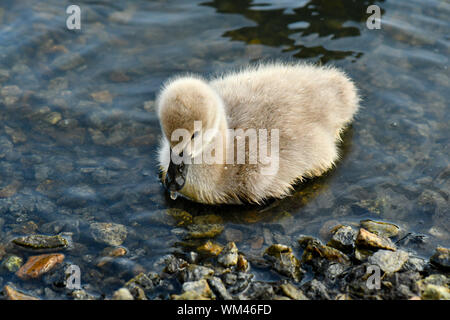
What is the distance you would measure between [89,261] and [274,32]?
4.59 m

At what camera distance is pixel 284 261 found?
4762mm

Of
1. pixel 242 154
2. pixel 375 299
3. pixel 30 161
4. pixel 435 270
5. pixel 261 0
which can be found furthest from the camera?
pixel 261 0

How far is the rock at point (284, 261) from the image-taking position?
15.4ft

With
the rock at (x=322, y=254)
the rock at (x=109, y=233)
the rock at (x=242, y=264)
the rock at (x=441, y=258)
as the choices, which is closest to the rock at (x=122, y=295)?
the rock at (x=109, y=233)

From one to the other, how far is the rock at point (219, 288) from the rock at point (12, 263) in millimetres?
1663

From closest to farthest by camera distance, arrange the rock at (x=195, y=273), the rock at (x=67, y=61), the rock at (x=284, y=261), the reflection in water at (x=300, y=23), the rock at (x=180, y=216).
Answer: the rock at (x=195, y=273), the rock at (x=284, y=261), the rock at (x=180, y=216), the rock at (x=67, y=61), the reflection in water at (x=300, y=23)

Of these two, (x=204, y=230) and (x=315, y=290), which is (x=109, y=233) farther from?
(x=315, y=290)

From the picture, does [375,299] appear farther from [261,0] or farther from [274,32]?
[261,0]

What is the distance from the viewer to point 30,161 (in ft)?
19.3

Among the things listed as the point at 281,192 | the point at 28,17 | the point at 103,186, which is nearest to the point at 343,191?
the point at 281,192

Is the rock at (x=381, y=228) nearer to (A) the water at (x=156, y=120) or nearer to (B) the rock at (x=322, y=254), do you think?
(A) the water at (x=156, y=120)

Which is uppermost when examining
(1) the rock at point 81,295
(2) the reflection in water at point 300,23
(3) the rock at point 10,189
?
(2) the reflection in water at point 300,23

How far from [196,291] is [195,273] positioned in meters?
0.26

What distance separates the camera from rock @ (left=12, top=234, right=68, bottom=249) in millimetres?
4840
